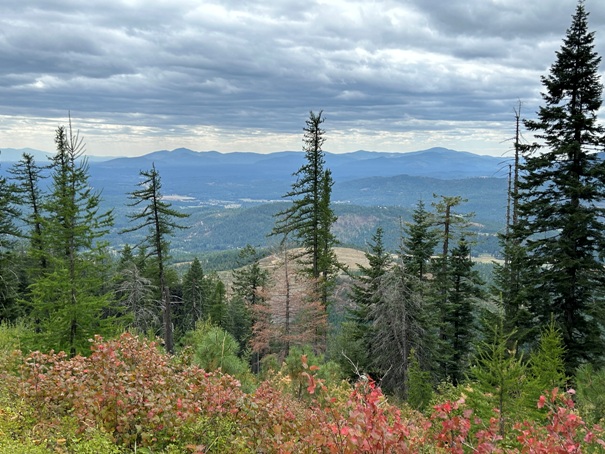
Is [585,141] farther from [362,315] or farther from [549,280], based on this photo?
[362,315]

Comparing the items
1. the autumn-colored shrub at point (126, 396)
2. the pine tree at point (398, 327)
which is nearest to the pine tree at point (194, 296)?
the pine tree at point (398, 327)

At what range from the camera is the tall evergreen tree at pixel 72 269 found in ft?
43.3

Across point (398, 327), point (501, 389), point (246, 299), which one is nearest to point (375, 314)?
point (398, 327)

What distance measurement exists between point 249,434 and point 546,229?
14482 mm

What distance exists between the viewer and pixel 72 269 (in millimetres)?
13445

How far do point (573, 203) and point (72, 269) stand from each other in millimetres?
16755

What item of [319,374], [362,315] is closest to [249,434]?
[319,374]

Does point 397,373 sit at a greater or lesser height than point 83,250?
lesser

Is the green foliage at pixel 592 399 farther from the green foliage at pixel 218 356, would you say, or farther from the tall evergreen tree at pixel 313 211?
the tall evergreen tree at pixel 313 211

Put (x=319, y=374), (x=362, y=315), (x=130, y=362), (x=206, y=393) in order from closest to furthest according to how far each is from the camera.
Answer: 1. (x=206, y=393)
2. (x=130, y=362)
3. (x=319, y=374)
4. (x=362, y=315)

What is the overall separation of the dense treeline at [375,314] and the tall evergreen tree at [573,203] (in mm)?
50

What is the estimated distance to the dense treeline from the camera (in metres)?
5.41

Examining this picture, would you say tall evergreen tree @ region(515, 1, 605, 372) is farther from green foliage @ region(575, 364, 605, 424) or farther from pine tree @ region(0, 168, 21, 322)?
pine tree @ region(0, 168, 21, 322)

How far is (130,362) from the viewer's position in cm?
665
